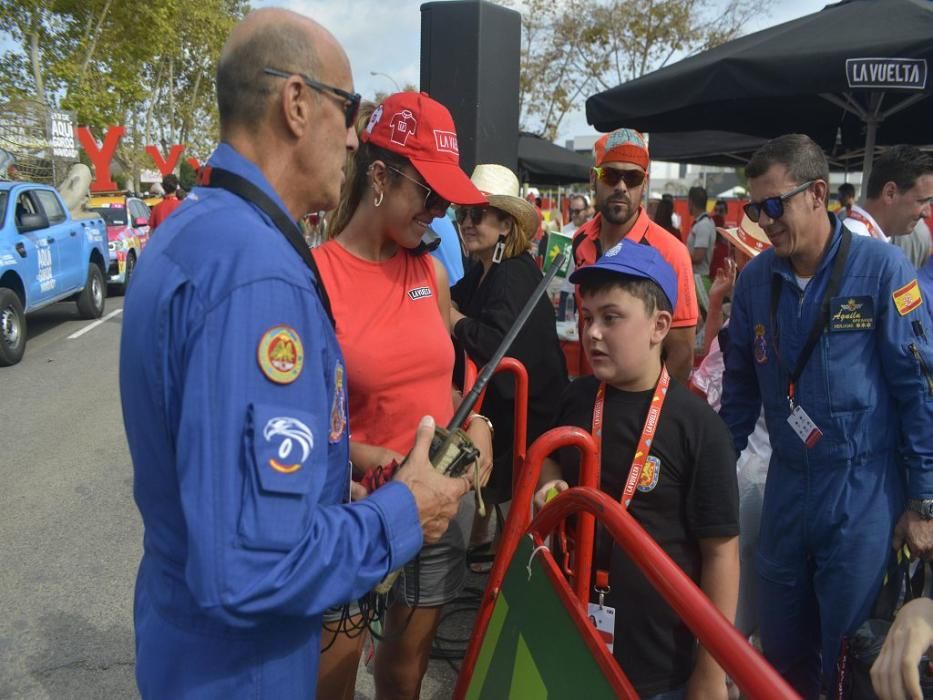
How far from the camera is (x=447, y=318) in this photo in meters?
2.55

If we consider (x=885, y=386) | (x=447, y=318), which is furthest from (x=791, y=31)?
(x=447, y=318)

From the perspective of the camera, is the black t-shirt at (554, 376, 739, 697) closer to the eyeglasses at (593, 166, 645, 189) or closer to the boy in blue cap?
the boy in blue cap

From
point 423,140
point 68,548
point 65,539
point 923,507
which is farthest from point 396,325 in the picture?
point 65,539

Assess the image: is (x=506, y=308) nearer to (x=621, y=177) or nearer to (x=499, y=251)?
(x=499, y=251)

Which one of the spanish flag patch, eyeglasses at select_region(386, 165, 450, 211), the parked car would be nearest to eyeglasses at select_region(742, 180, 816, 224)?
the spanish flag patch

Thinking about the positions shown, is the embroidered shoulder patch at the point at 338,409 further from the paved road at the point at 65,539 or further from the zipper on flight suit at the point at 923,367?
the paved road at the point at 65,539

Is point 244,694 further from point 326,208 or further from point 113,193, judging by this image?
point 113,193

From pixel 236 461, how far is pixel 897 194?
3673 millimetres

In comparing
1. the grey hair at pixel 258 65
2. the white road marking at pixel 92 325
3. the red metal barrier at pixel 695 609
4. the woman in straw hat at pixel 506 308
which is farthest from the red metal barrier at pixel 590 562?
the white road marking at pixel 92 325

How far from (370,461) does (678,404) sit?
2.83 ft

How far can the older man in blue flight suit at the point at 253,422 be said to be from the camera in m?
1.12

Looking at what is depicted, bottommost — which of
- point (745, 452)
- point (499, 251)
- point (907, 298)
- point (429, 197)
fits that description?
point (745, 452)

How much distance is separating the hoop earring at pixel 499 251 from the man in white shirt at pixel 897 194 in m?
1.65

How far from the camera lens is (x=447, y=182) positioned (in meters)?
2.15
